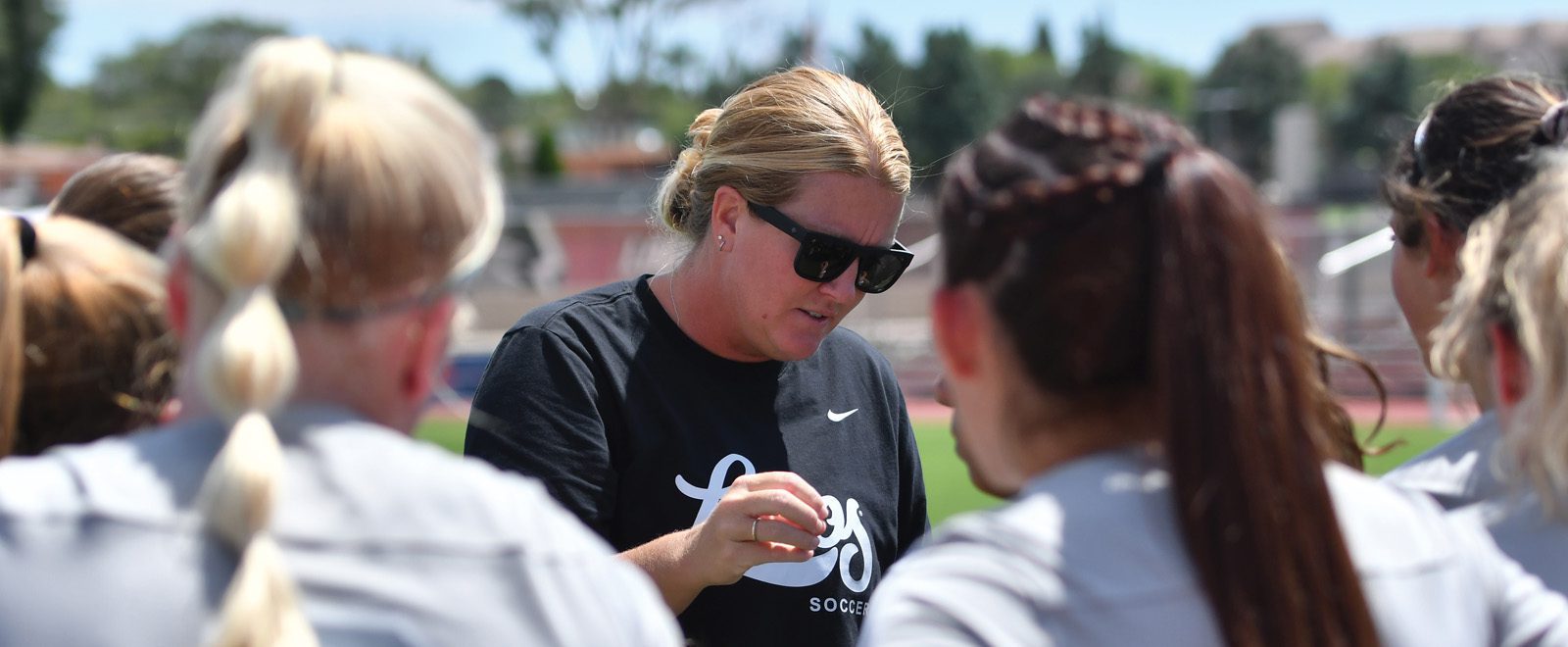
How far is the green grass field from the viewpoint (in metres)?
9.61

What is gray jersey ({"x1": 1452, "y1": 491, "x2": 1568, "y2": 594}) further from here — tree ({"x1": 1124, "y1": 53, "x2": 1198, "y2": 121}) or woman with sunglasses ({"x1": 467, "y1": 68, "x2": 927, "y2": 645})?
tree ({"x1": 1124, "y1": 53, "x2": 1198, "y2": 121})

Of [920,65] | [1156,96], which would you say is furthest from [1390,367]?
[1156,96]

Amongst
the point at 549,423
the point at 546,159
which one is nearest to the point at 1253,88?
the point at 546,159

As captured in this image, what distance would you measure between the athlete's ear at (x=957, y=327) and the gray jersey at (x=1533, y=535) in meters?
0.79

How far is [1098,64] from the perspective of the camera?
59500 mm

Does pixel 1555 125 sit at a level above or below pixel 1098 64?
above

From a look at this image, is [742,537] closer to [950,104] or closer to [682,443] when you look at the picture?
[682,443]

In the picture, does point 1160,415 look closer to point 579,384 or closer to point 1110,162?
point 1110,162

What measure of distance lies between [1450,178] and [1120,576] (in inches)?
53.5

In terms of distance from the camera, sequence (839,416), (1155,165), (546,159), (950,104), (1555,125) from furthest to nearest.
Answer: (546,159)
(950,104)
(839,416)
(1555,125)
(1155,165)

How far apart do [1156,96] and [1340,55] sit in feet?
188

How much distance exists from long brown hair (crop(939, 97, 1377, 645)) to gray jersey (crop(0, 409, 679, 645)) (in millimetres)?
573

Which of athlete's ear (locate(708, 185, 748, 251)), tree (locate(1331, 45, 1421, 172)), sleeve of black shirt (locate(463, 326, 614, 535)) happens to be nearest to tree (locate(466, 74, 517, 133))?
tree (locate(1331, 45, 1421, 172))

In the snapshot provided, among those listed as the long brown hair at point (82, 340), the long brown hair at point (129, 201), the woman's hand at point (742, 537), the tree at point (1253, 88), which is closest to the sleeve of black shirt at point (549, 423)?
the woman's hand at point (742, 537)
